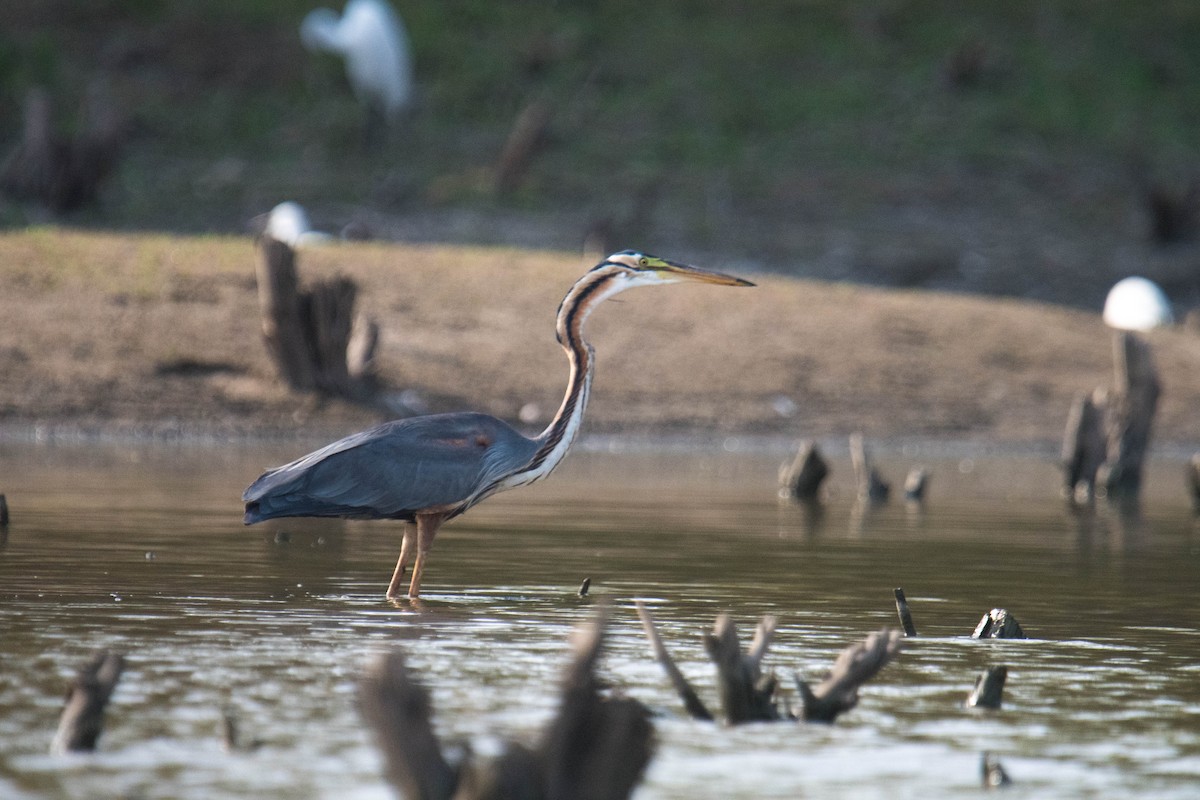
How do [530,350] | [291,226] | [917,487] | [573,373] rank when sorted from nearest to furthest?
[573,373], [917,487], [530,350], [291,226]

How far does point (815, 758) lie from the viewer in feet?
18.4

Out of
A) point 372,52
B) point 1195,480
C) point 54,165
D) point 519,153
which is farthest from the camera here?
point 372,52

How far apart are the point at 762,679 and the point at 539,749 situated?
175 cm

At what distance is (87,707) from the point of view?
5.34 m

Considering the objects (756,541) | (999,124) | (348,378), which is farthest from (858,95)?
(756,541)

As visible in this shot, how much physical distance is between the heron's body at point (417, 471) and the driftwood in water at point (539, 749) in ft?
13.4

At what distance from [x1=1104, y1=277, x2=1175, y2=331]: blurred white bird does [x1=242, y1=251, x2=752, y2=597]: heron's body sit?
14.4m

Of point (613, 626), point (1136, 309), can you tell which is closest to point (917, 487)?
point (613, 626)

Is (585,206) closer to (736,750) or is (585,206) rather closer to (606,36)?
(606,36)

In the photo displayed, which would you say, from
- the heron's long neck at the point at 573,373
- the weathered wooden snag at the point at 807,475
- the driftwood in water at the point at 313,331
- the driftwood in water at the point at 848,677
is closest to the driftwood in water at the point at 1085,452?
the weathered wooden snag at the point at 807,475

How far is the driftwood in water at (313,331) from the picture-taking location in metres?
17.2

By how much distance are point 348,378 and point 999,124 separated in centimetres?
1736

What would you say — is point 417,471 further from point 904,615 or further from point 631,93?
point 631,93

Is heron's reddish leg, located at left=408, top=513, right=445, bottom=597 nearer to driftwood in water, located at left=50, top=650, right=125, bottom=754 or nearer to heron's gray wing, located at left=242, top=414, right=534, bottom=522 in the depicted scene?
heron's gray wing, located at left=242, top=414, right=534, bottom=522
